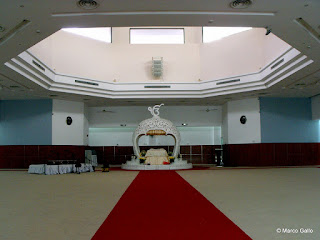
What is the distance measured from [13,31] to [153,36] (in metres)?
11.3

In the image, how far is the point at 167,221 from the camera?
14.0 feet

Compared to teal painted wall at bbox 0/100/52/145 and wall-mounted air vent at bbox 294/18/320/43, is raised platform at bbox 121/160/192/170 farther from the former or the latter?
wall-mounted air vent at bbox 294/18/320/43

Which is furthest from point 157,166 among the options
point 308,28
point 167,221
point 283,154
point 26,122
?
point 167,221

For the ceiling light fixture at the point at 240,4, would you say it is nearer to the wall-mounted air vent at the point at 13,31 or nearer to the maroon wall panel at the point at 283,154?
the wall-mounted air vent at the point at 13,31

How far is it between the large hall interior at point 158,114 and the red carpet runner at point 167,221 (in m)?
0.05

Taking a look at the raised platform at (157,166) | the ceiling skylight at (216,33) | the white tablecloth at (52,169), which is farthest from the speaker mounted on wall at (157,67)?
the white tablecloth at (52,169)

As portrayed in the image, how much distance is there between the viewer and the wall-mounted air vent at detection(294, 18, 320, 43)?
7582 millimetres

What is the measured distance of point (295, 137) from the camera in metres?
17.2

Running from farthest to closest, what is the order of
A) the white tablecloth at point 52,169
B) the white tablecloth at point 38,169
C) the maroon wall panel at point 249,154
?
the maroon wall panel at point 249,154 → the white tablecloth at point 38,169 → the white tablecloth at point 52,169

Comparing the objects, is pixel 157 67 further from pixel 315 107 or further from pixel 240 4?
pixel 240 4

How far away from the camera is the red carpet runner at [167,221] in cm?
356

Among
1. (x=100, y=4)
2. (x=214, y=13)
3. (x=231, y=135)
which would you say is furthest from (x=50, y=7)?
(x=231, y=135)

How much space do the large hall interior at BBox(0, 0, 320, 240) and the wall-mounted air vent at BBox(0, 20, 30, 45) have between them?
0.05m

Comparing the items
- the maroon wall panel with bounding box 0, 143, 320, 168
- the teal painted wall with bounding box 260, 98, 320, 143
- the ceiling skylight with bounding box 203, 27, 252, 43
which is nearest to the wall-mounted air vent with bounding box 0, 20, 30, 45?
the maroon wall panel with bounding box 0, 143, 320, 168
